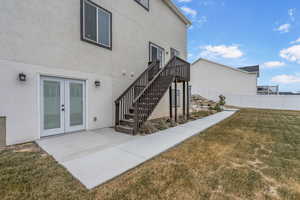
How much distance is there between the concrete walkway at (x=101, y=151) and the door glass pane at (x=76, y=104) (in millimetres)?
614

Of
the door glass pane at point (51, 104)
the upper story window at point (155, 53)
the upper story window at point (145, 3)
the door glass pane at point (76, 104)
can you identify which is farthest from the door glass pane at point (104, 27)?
the upper story window at point (155, 53)

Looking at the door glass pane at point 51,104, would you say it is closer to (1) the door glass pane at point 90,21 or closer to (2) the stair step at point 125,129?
(2) the stair step at point 125,129

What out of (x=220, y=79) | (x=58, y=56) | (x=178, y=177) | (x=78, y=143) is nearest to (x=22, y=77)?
(x=58, y=56)

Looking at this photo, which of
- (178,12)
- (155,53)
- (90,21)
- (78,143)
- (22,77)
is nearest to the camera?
(22,77)

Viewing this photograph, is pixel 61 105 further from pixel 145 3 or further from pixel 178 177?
pixel 145 3

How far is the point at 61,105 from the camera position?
500cm

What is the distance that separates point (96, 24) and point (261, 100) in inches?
819

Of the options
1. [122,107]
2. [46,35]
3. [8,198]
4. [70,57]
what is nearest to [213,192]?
[8,198]

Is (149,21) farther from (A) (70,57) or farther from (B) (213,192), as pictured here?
(B) (213,192)

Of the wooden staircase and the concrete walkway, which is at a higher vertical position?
the wooden staircase

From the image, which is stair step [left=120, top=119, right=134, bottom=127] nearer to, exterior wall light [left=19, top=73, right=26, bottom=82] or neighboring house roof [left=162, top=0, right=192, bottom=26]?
exterior wall light [left=19, top=73, right=26, bottom=82]

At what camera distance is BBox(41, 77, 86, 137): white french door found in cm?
468

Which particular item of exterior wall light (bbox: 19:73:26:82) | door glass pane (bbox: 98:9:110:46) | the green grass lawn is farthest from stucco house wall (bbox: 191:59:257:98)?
exterior wall light (bbox: 19:73:26:82)

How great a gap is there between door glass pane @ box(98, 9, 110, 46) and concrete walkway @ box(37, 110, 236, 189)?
399 centimetres
